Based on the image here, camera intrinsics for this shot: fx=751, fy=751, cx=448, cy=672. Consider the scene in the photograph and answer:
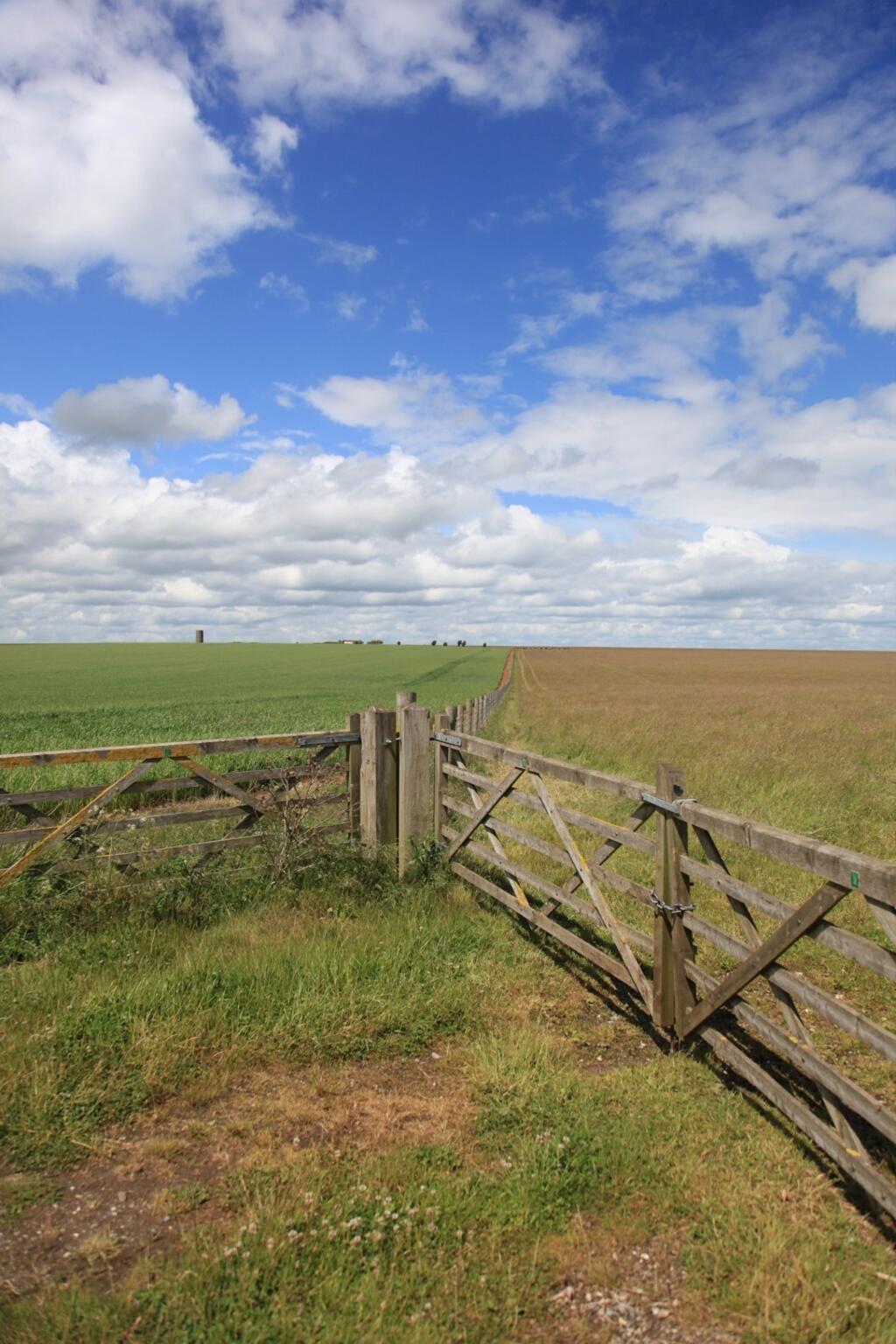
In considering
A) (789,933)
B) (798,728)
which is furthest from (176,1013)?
(798,728)

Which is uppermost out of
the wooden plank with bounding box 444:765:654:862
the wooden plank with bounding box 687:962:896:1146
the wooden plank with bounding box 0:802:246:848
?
the wooden plank with bounding box 444:765:654:862

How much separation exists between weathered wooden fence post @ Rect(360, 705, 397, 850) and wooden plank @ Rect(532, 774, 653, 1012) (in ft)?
6.44

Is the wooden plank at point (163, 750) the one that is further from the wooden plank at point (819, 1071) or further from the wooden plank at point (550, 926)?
the wooden plank at point (819, 1071)

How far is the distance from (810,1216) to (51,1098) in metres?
3.46

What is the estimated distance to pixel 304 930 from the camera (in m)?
5.53

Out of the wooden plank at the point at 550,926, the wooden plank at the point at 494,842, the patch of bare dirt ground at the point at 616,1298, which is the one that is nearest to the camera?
the patch of bare dirt ground at the point at 616,1298

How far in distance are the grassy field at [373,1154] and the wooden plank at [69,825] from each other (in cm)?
39

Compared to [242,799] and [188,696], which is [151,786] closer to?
[242,799]

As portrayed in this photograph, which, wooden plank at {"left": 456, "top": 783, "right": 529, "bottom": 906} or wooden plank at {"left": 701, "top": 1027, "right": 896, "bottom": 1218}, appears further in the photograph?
wooden plank at {"left": 456, "top": 783, "right": 529, "bottom": 906}

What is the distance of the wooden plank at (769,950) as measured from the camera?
3.19 metres

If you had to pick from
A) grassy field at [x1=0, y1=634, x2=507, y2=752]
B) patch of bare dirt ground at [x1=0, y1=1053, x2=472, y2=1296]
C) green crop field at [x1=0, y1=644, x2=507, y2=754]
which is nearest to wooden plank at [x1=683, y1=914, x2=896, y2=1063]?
patch of bare dirt ground at [x1=0, y1=1053, x2=472, y2=1296]

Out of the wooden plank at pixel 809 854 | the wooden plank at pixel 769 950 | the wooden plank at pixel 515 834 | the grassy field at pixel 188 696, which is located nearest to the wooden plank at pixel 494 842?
the wooden plank at pixel 515 834

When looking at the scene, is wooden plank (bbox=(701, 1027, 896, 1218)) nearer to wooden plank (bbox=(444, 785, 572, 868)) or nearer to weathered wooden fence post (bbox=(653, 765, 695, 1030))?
weathered wooden fence post (bbox=(653, 765, 695, 1030))

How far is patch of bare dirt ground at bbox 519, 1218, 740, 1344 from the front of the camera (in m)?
2.52
